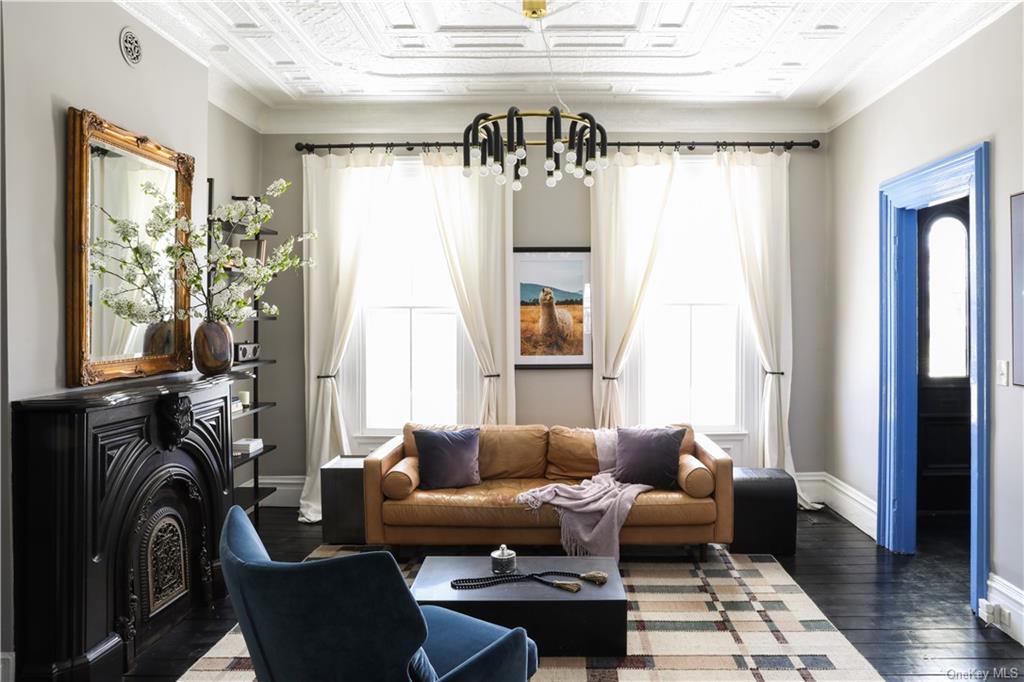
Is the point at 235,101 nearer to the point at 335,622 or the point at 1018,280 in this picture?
the point at 335,622

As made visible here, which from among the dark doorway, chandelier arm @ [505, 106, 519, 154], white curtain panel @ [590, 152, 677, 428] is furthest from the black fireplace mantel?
the dark doorway

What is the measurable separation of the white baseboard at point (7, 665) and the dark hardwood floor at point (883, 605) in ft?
1.57

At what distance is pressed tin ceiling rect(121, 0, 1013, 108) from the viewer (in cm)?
400

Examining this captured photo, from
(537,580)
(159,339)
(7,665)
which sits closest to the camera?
(7,665)

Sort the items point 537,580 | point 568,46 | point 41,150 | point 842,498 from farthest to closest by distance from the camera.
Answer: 1. point 842,498
2. point 568,46
3. point 537,580
4. point 41,150

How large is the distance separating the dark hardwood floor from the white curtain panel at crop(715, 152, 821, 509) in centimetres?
79

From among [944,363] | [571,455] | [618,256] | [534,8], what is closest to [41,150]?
[534,8]

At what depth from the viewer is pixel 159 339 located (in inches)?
149

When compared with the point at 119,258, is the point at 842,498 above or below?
below

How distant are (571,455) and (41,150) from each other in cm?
353

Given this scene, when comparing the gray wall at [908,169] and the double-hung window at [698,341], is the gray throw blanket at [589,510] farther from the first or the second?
the gray wall at [908,169]

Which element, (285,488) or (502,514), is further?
(285,488)

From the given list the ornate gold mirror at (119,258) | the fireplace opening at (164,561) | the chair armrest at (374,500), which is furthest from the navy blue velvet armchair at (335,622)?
the chair armrest at (374,500)

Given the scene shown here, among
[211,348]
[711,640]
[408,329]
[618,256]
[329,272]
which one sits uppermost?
[618,256]
